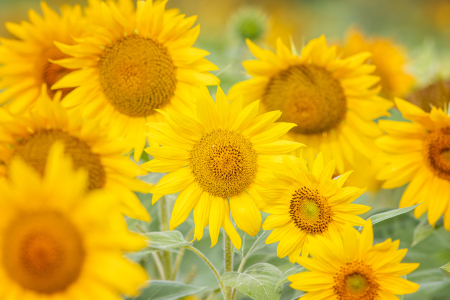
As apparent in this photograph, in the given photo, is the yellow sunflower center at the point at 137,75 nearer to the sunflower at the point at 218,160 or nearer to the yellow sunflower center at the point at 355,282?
the sunflower at the point at 218,160

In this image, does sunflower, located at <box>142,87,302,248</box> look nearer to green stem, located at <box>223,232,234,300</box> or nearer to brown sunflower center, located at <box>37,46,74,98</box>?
green stem, located at <box>223,232,234,300</box>

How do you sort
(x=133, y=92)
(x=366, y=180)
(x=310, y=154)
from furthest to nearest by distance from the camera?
1. (x=366, y=180)
2. (x=310, y=154)
3. (x=133, y=92)

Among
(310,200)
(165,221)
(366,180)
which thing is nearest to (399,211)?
(310,200)

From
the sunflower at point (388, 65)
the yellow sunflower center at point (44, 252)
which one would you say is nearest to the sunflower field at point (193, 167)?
the yellow sunflower center at point (44, 252)

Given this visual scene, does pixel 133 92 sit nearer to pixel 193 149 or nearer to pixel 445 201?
pixel 193 149

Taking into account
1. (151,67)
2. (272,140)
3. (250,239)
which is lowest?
(250,239)

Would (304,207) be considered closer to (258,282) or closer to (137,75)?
(258,282)

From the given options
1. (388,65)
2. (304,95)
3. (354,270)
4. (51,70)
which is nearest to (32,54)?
(51,70)
